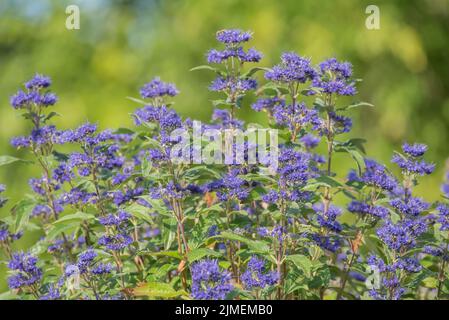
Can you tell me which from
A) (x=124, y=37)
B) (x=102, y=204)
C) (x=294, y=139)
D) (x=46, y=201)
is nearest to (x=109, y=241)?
(x=102, y=204)

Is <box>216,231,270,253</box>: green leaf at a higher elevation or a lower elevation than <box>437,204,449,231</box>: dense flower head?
lower

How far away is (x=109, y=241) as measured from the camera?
294 cm

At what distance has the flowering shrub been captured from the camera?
2875 millimetres

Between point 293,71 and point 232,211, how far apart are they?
0.64 metres

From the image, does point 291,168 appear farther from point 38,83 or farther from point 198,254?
point 38,83

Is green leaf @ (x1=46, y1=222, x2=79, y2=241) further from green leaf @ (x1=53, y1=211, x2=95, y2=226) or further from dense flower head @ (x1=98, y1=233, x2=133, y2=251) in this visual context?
dense flower head @ (x1=98, y1=233, x2=133, y2=251)

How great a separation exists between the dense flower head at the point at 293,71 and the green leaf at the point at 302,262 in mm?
753

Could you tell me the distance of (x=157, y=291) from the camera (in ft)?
9.20

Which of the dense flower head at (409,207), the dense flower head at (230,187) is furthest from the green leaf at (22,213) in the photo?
the dense flower head at (409,207)

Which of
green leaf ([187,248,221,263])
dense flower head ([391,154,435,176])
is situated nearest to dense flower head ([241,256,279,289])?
green leaf ([187,248,221,263])

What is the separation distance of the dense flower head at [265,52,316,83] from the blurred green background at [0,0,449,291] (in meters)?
5.26
